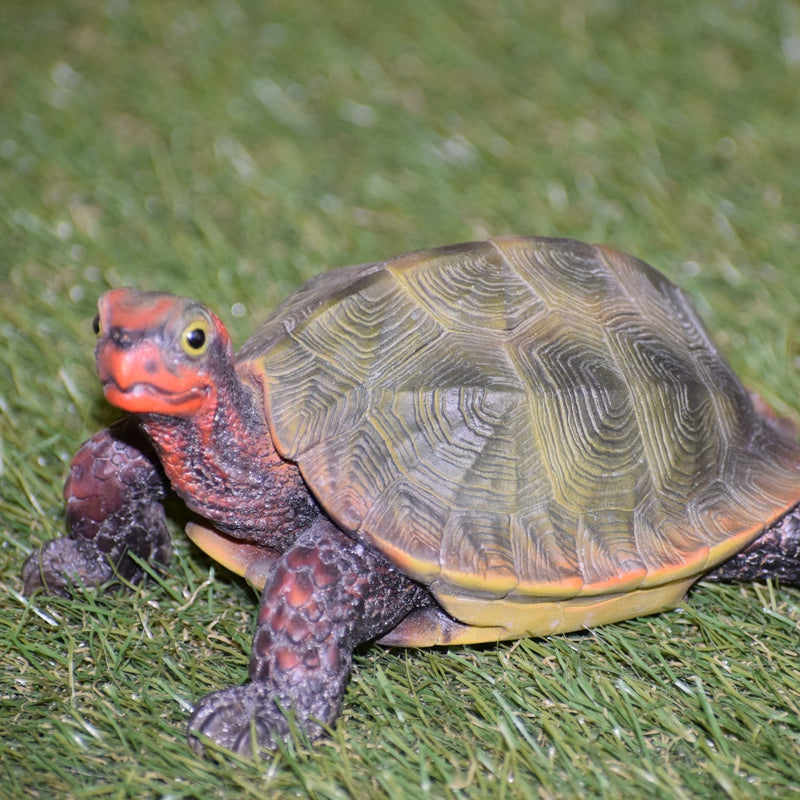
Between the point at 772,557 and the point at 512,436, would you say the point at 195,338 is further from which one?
the point at 772,557

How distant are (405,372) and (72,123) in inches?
156

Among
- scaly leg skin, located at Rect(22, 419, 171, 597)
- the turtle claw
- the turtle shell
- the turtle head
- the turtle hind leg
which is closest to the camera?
the turtle head

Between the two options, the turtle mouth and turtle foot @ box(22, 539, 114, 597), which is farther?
turtle foot @ box(22, 539, 114, 597)

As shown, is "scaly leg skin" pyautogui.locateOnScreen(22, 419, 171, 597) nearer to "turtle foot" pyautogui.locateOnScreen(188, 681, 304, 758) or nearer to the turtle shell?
the turtle shell

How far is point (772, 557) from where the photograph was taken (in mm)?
2975

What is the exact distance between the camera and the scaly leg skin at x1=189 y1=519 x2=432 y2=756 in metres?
2.39

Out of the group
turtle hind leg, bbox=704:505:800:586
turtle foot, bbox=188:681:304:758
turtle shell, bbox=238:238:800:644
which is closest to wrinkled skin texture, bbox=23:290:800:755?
turtle foot, bbox=188:681:304:758

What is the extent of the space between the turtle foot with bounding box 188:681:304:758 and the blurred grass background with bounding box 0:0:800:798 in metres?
0.06

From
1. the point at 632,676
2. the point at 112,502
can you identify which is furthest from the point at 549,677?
the point at 112,502

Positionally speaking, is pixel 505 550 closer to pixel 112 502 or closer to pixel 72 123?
pixel 112 502

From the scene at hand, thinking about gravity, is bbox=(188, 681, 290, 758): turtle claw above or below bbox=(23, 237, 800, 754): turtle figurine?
below

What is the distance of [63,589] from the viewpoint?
291cm

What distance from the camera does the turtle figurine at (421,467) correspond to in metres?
2.43

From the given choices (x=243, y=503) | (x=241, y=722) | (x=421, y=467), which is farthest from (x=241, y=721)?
(x=421, y=467)
